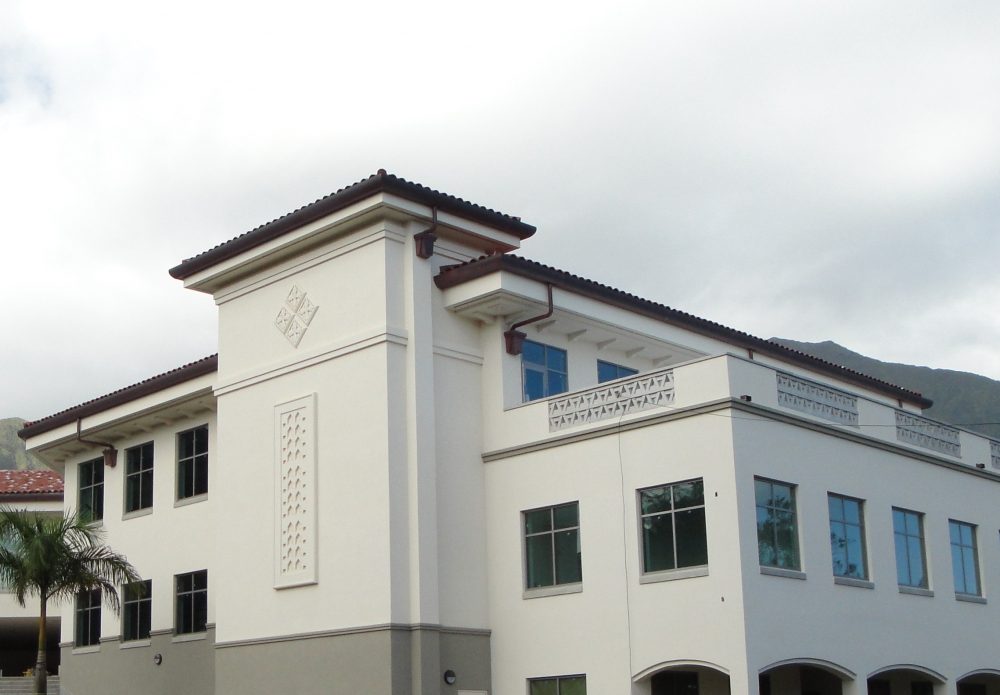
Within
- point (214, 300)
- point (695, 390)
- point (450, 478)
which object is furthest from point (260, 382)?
point (695, 390)

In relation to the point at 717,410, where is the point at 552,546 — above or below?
below

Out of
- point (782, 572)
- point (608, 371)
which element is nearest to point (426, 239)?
point (608, 371)

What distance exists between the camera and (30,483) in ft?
130

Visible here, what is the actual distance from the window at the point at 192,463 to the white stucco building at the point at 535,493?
3410 millimetres

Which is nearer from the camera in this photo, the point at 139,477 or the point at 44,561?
the point at 44,561

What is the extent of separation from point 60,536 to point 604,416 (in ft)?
39.5

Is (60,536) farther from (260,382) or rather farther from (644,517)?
(644,517)

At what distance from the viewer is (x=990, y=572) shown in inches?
1008

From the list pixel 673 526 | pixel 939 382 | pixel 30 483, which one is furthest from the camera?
pixel 939 382

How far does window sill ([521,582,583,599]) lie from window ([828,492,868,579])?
4225mm

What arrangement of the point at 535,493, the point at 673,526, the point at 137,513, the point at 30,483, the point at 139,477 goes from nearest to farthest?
1. the point at 673,526
2. the point at 535,493
3. the point at 137,513
4. the point at 139,477
5. the point at 30,483

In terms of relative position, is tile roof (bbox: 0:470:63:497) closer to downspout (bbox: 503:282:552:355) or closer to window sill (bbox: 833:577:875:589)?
downspout (bbox: 503:282:552:355)

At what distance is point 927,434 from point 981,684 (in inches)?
223

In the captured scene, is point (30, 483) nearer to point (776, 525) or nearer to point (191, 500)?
point (191, 500)
